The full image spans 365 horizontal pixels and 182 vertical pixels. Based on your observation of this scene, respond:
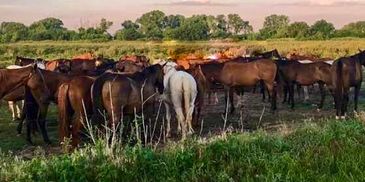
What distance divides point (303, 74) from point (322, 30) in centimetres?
6427

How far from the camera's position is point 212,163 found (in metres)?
7.04

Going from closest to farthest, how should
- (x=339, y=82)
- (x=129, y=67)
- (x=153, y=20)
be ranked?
(x=339, y=82) → (x=129, y=67) → (x=153, y=20)

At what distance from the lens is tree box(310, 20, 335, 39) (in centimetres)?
7219

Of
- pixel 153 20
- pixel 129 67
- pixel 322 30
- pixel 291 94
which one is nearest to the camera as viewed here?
pixel 129 67

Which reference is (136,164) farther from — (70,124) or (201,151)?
(70,124)

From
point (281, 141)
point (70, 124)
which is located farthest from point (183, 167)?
point (70, 124)

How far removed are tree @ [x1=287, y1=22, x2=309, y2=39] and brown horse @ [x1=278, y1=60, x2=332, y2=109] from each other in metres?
55.6

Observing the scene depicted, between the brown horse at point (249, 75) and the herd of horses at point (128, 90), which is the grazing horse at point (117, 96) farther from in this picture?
the brown horse at point (249, 75)

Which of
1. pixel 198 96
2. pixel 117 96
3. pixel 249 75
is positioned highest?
pixel 117 96

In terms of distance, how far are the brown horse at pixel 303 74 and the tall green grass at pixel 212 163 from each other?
11362 mm

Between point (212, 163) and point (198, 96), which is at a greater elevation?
point (212, 163)

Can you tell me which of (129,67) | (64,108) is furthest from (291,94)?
(64,108)

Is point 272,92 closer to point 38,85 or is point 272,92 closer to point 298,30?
point 38,85

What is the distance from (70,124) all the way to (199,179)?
575 centimetres
